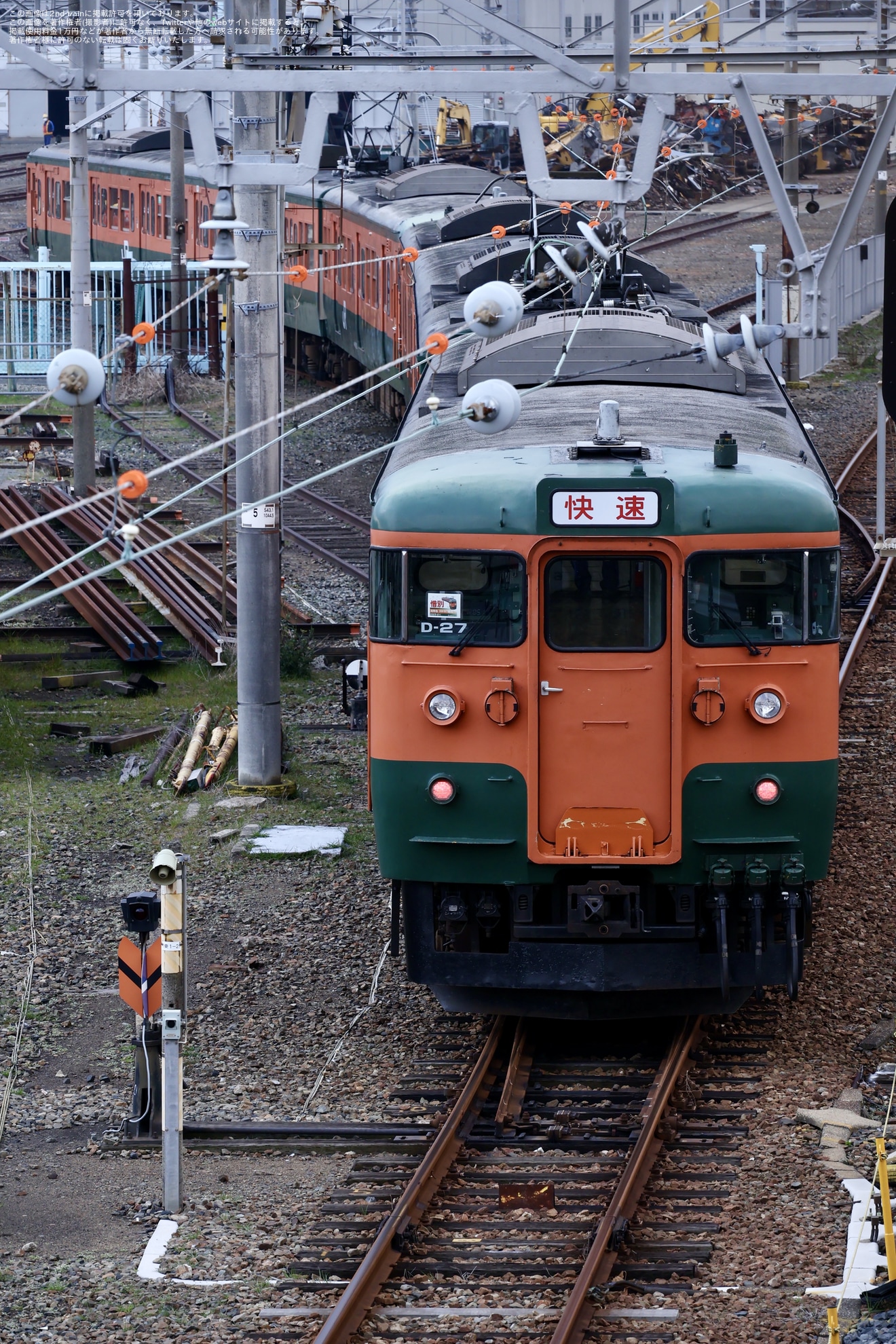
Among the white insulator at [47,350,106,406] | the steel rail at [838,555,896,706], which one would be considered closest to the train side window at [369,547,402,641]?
the white insulator at [47,350,106,406]

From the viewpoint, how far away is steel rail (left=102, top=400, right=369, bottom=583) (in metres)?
19.4

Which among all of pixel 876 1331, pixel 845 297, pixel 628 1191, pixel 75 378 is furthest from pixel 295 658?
pixel 845 297

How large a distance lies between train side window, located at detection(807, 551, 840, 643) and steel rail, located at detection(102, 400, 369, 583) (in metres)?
8.33

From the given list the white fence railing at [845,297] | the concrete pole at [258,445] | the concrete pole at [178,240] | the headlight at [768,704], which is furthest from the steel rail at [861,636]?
the concrete pole at [178,240]

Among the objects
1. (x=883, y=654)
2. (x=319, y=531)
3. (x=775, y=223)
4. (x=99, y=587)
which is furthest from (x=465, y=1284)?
(x=775, y=223)

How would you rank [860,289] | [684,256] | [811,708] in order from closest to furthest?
1. [811,708]
2. [860,289]
3. [684,256]

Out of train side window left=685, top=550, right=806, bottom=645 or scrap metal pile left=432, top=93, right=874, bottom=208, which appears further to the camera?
scrap metal pile left=432, top=93, right=874, bottom=208

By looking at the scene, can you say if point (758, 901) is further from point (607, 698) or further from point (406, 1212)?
point (406, 1212)

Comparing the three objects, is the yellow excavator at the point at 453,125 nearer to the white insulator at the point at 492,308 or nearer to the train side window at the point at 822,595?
the train side window at the point at 822,595

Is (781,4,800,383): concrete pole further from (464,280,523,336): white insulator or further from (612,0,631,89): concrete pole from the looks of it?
(464,280,523,336): white insulator

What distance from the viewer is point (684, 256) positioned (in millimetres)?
39938

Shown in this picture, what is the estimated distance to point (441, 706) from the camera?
8297mm

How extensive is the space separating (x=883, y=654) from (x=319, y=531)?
7169 mm

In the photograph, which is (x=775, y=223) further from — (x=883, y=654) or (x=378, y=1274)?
(x=378, y=1274)
